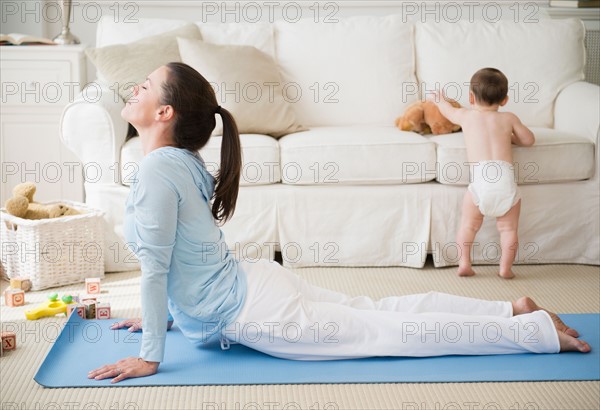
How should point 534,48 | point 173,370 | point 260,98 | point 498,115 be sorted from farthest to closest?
point 534,48
point 260,98
point 498,115
point 173,370

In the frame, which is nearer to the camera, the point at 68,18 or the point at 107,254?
the point at 107,254

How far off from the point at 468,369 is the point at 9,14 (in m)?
2.86

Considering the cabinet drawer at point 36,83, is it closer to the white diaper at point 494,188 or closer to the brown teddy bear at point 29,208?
the brown teddy bear at point 29,208

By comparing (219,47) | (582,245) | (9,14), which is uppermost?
(9,14)

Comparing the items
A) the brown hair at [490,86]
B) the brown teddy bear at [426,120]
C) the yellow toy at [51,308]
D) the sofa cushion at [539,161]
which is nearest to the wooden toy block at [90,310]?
the yellow toy at [51,308]

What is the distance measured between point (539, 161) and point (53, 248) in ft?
5.79

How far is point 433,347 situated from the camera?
2.24m

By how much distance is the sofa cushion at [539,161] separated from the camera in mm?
3156

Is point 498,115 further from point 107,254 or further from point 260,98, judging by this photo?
point 107,254

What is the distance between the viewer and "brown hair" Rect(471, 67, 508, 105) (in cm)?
315

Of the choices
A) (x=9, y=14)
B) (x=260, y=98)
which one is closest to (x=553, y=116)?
(x=260, y=98)

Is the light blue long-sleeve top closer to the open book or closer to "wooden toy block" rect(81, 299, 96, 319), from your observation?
"wooden toy block" rect(81, 299, 96, 319)

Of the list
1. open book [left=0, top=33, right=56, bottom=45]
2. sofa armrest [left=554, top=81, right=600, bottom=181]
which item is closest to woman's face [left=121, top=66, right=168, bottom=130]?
open book [left=0, top=33, right=56, bottom=45]

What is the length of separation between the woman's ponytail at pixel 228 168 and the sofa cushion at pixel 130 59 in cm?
123
